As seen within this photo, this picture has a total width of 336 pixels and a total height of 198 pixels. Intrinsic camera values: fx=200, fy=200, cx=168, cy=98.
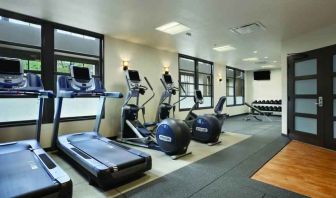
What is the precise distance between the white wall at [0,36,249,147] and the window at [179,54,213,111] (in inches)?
24.6

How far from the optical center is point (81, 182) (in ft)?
9.53

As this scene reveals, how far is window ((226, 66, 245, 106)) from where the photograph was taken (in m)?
11.2

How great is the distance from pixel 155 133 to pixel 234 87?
28.0ft

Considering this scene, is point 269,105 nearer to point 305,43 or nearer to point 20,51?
point 305,43

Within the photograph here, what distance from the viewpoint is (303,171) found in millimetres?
3291

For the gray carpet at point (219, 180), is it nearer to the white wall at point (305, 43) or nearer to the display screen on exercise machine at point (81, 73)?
the white wall at point (305, 43)

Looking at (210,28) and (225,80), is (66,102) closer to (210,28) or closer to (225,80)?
(210,28)

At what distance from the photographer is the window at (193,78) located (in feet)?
26.6

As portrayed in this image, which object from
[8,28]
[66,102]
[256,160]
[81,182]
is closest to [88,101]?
[66,102]

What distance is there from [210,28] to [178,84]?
3.10 m

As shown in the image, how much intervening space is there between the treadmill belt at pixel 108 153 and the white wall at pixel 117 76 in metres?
1.01

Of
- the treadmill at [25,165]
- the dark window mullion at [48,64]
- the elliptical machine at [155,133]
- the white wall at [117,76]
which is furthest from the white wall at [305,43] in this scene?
the dark window mullion at [48,64]

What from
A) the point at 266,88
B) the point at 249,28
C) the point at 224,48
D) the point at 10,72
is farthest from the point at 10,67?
the point at 266,88

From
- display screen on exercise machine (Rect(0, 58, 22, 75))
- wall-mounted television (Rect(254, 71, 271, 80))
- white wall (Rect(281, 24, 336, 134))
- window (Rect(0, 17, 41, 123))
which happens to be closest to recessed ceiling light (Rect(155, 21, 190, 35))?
window (Rect(0, 17, 41, 123))
